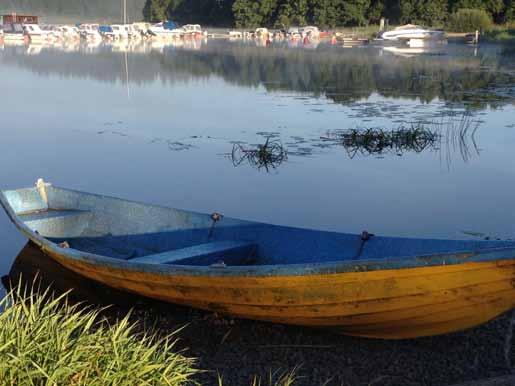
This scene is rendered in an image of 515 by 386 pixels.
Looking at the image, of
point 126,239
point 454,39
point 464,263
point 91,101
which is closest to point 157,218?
point 126,239

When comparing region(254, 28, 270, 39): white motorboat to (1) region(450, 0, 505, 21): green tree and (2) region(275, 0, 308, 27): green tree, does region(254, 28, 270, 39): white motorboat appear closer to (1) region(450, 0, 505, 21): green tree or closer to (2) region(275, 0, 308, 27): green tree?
(2) region(275, 0, 308, 27): green tree

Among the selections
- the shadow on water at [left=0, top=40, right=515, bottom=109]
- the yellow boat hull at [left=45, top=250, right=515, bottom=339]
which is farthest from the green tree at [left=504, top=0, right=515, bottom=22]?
the yellow boat hull at [left=45, top=250, right=515, bottom=339]

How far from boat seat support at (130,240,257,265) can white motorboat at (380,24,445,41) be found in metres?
49.9

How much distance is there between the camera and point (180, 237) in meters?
6.98

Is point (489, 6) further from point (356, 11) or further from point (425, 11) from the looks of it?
point (356, 11)

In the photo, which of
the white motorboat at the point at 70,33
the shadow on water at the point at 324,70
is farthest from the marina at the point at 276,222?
the white motorboat at the point at 70,33

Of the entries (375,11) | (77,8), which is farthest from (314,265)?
(77,8)

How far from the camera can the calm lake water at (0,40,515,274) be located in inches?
390

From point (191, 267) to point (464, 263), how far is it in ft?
6.35

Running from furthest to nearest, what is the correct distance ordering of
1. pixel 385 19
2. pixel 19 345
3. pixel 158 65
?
1. pixel 385 19
2. pixel 158 65
3. pixel 19 345

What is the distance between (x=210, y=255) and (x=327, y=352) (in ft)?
4.10

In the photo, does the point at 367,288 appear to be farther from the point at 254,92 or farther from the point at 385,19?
the point at 385,19

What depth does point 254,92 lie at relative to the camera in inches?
923

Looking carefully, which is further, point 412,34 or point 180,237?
point 412,34
